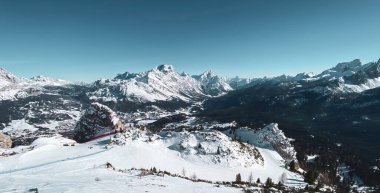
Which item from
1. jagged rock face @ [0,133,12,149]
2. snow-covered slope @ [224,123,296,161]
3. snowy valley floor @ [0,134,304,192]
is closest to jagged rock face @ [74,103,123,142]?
snowy valley floor @ [0,134,304,192]

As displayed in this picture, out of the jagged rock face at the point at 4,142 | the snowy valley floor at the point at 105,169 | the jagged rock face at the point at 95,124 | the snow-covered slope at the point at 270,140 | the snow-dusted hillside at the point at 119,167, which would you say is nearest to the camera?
the snowy valley floor at the point at 105,169

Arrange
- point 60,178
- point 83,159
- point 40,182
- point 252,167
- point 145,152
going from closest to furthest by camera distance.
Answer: point 40,182 → point 60,178 → point 83,159 → point 145,152 → point 252,167

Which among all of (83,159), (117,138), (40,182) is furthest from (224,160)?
(40,182)

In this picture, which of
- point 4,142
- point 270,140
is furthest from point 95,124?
point 270,140

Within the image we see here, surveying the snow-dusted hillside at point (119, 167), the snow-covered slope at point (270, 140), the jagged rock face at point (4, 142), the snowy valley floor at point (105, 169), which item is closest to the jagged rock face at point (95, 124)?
the snow-dusted hillside at point (119, 167)

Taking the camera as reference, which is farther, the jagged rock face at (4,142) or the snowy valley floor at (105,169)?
the jagged rock face at (4,142)

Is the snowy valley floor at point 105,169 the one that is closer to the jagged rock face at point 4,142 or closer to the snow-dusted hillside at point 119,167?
the snow-dusted hillside at point 119,167

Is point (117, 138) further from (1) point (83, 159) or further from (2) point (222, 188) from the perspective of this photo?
(2) point (222, 188)
